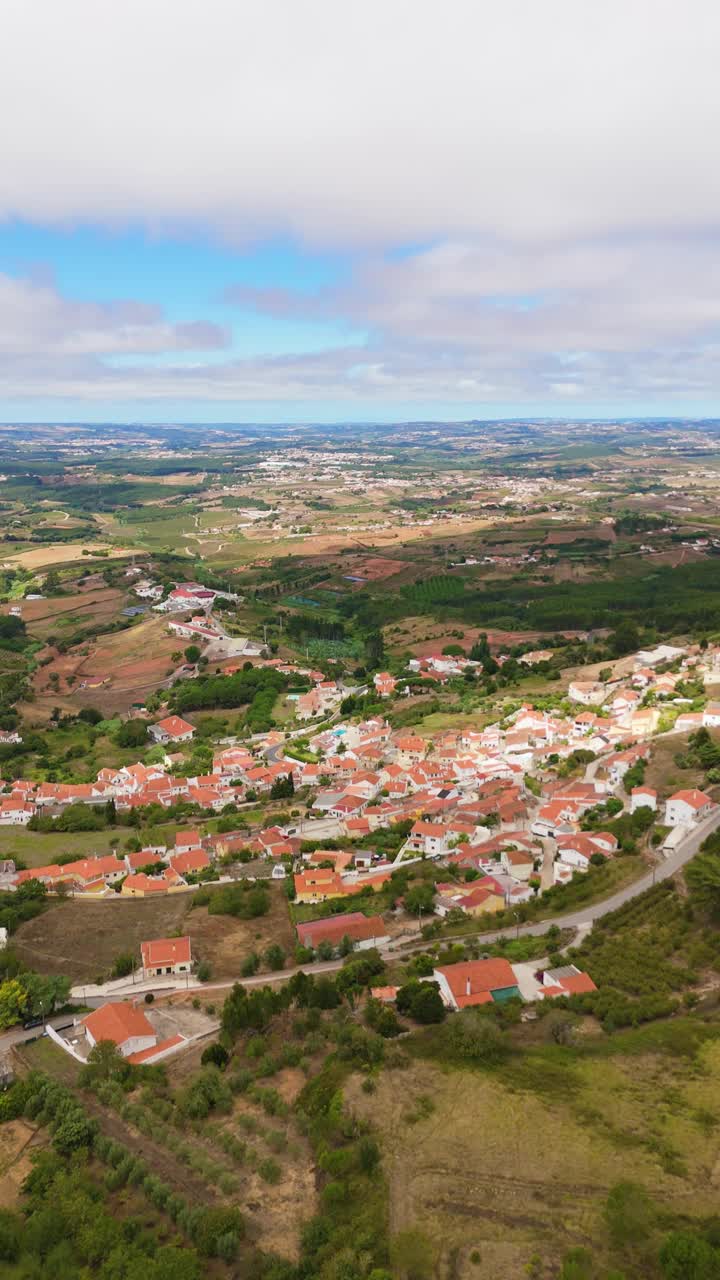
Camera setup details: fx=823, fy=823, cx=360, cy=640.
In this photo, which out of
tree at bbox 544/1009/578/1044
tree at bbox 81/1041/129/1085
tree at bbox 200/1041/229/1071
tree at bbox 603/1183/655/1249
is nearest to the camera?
tree at bbox 603/1183/655/1249

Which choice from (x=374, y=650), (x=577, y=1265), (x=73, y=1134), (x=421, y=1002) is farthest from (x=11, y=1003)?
(x=374, y=650)

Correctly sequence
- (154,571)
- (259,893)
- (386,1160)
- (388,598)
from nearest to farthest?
(386,1160)
(259,893)
(388,598)
(154,571)

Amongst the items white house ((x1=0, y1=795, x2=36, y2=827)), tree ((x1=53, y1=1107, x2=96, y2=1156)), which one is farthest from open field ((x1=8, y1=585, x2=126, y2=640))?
tree ((x1=53, y1=1107, x2=96, y2=1156))

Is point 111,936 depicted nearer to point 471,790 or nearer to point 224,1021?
point 224,1021

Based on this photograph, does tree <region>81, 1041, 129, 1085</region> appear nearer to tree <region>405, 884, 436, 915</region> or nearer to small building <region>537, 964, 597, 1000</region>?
small building <region>537, 964, 597, 1000</region>

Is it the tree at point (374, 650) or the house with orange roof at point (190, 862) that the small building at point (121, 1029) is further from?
the tree at point (374, 650)

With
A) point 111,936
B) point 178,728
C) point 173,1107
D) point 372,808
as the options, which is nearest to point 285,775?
point 372,808
